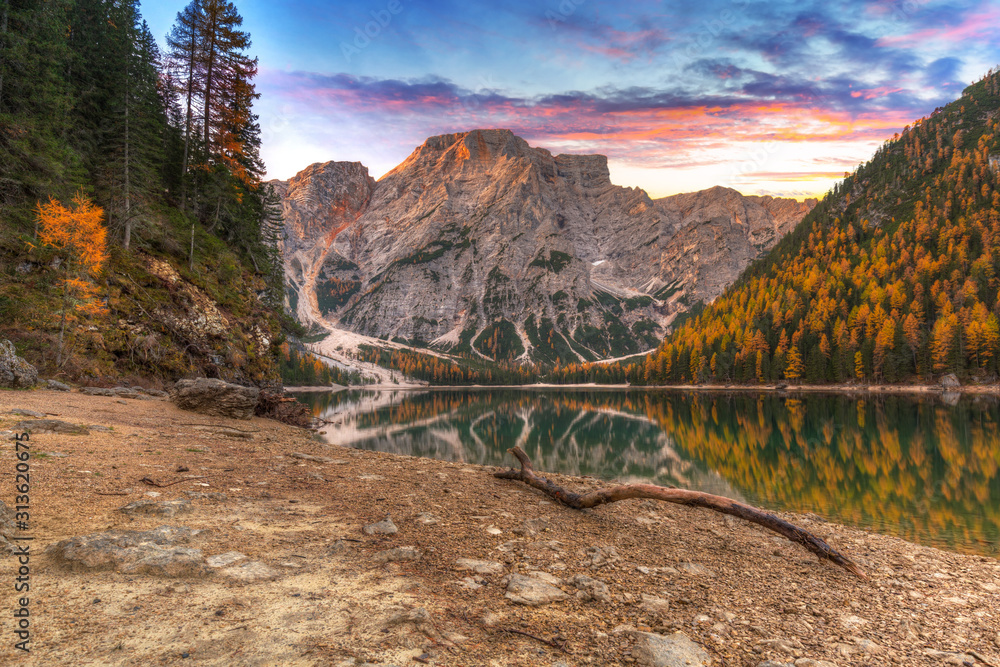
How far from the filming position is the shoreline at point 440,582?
15.2ft

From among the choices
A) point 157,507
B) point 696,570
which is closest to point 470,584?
point 696,570

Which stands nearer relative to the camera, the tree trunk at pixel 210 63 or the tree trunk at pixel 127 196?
the tree trunk at pixel 127 196

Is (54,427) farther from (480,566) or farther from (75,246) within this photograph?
(75,246)

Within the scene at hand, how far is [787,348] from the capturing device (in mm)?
128250

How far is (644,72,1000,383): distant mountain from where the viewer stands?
107 metres

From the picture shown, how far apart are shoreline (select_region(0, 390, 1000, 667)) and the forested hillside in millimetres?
18852

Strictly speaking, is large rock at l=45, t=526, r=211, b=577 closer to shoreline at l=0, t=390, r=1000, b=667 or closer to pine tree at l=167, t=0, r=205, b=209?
shoreline at l=0, t=390, r=1000, b=667

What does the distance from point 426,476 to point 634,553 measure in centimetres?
779

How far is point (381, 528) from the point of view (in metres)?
8.65

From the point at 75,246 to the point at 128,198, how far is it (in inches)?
303

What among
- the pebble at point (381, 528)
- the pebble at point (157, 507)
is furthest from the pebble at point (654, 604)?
the pebble at point (157, 507)

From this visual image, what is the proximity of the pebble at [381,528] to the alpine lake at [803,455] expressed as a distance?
16.3 m

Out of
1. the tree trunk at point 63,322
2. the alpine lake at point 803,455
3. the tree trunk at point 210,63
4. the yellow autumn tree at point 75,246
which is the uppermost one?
the tree trunk at point 210,63

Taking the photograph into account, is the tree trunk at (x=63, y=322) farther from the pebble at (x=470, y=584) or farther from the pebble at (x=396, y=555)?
the pebble at (x=470, y=584)
